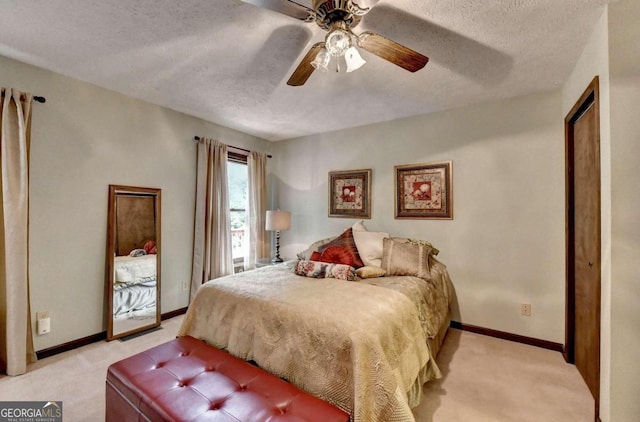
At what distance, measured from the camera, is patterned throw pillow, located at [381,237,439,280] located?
2.57 meters

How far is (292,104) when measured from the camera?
2.97 metres

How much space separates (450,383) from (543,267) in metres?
1.47

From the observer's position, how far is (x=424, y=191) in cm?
320

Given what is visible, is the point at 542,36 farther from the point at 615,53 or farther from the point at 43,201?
the point at 43,201

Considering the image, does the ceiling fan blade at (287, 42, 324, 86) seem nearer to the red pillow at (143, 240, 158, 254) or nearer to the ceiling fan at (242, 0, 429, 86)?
the ceiling fan at (242, 0, 429, 86)

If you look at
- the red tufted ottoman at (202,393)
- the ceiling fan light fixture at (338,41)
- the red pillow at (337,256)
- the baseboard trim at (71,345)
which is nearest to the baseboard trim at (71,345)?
the baseboard trim at (71,345)

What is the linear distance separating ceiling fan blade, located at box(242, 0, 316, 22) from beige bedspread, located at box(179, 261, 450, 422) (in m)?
1.59

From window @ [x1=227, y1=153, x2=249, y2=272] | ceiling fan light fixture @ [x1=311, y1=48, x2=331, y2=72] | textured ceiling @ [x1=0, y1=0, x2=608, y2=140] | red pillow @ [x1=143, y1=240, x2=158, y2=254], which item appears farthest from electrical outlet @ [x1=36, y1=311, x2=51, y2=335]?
ceiling fan light fixture @ [x1=311, y1=48, x2=331, y2=72]

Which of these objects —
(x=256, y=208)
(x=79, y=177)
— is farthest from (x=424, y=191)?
(x=79, y=177)

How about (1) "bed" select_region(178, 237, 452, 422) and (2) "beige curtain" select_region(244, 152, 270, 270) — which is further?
(2) "beige curtain" select_region(244, 152, 270, 270)

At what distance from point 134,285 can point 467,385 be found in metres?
3.17

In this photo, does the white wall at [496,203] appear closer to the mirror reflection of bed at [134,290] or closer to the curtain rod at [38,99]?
the mirror reflection of bed at [134,290]

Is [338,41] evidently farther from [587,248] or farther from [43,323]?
A: [43,323]

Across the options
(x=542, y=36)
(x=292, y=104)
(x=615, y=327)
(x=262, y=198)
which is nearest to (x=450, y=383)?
(x=615, y=327)
